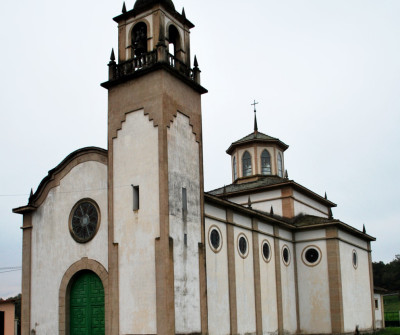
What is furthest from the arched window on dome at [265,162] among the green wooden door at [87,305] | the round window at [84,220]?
the green wooden door at [87,305]

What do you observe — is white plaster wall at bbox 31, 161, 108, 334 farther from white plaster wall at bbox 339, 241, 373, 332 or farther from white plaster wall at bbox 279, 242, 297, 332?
white plaster wall at bbox 339, 241, 373, 332

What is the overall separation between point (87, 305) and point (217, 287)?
5442mm

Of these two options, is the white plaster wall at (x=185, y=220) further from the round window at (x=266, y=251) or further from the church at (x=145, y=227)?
the round window at (x=266, y=251)

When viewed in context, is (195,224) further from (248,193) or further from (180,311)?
(248,193)

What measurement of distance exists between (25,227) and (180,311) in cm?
885

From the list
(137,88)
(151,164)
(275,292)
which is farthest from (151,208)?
(275,292)

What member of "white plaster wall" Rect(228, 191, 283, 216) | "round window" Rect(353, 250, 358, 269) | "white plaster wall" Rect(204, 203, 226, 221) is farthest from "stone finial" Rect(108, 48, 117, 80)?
"round window" Rect(353, 250, 358, 269)

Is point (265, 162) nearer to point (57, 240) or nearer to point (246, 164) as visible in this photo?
point (246, 164)

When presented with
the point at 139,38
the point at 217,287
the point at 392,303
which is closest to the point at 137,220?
the point at 217,287

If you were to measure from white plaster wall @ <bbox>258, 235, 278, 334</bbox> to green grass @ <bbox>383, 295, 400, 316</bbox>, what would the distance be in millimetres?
54701

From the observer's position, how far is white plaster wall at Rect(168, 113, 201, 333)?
20.7m

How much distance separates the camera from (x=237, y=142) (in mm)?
39344

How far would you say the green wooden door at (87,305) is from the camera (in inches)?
870

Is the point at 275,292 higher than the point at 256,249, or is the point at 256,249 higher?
the point at 256,249
